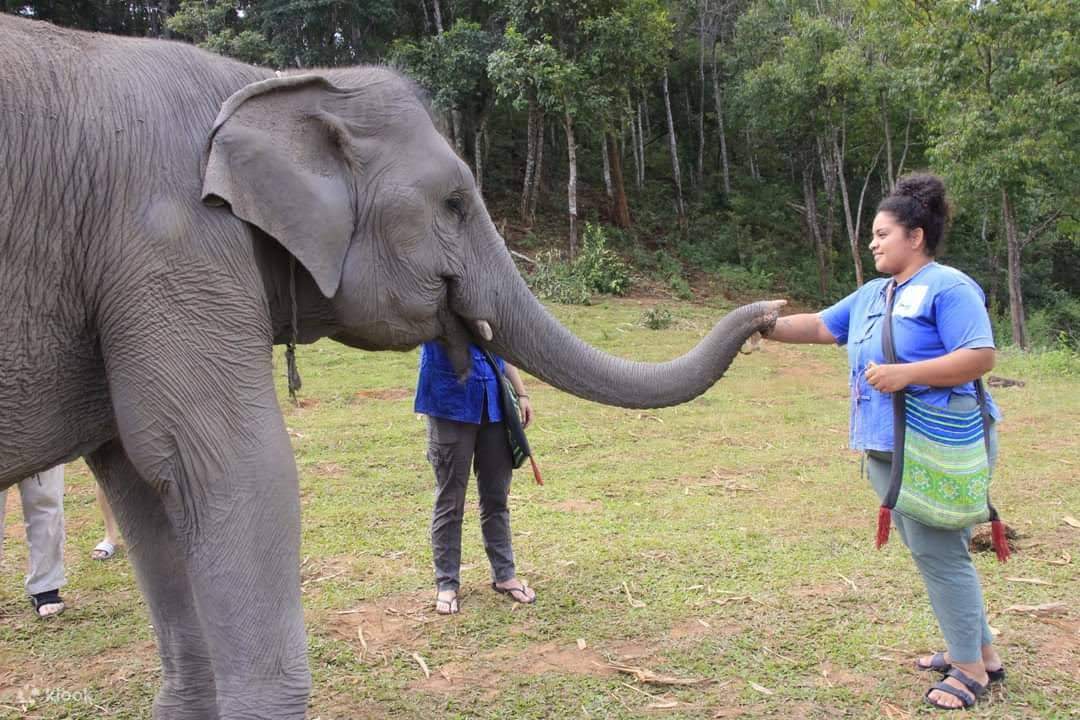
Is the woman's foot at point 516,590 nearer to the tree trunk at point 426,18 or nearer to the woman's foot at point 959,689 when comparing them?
the woman's foot at point 959,689

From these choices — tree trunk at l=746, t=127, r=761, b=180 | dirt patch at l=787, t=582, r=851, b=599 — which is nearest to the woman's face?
dirt patch at l=787, t=582, r=851, b=599

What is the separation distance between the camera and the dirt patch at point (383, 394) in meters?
10.2

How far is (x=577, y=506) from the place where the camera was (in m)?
6.30

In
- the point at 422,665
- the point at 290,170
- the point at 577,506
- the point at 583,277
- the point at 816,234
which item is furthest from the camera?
the point at 816,234

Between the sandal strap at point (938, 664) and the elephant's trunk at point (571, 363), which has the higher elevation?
the elephant's trunk at point (571, 363)

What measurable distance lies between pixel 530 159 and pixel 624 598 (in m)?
21.1

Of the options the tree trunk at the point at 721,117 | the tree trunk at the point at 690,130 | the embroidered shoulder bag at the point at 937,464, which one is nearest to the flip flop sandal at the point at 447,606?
the embroidered shoulder bag at the point at 937,464

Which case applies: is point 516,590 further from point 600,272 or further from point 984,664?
point 600,272

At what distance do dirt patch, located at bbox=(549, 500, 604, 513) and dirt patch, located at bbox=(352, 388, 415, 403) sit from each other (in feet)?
14.0

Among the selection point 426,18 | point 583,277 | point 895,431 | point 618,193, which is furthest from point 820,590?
point 426,18

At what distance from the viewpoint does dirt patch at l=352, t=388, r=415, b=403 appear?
10234mm

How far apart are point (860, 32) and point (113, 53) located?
2471cm

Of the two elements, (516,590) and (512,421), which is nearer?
(512,421)

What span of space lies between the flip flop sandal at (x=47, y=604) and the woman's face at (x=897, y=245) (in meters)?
4.12
